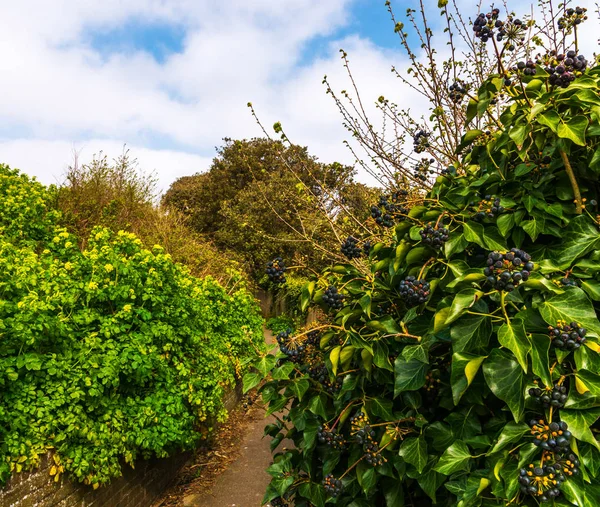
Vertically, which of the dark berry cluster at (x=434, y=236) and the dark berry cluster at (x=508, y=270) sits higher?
the dark berry cluster at (x=434, y=236)

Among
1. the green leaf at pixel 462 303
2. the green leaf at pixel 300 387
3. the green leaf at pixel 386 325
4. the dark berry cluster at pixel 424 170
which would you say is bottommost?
the green leaf at pixel 300 387

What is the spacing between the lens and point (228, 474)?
15.9ft

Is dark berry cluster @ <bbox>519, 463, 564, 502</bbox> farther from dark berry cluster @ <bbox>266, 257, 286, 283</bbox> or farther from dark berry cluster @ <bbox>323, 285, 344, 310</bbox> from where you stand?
dark berry cluster @ <bbox>266, 257, 286, 283</bbox>

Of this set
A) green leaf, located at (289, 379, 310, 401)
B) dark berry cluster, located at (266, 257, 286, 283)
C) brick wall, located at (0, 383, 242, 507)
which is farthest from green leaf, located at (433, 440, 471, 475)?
brick wall, located at (0, 383, 242, 507)

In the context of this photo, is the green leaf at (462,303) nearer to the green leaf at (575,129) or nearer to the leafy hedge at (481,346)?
the leafy hedge at (481,346)

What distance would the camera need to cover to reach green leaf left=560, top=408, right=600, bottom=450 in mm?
1103

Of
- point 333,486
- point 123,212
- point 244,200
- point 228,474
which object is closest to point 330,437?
point 333,486

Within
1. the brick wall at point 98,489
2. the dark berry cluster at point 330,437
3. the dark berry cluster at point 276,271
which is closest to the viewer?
the dark berry cluster at point 330,437

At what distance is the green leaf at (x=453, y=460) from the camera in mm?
1310

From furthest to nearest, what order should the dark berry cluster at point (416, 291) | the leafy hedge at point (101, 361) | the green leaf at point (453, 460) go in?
1. the leafy hedge at point (101, 361)
2. the dark berry cluster at point (416, 291)
3. the green leaf at point (453, 460)

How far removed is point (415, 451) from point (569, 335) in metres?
0.70

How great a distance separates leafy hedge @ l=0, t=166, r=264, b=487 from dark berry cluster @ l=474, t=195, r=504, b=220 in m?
1.21

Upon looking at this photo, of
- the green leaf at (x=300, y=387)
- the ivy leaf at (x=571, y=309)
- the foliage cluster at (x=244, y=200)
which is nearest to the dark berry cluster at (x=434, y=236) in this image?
the ivy leaf at (x=571, y=309)

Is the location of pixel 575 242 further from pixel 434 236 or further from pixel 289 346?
pixel 289 346
